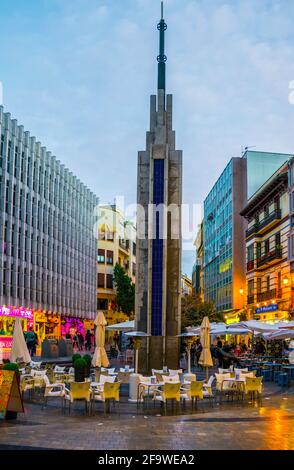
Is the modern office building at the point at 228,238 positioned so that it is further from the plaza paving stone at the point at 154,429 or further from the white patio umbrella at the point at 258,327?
the plaza paving stone at the point at 154,429

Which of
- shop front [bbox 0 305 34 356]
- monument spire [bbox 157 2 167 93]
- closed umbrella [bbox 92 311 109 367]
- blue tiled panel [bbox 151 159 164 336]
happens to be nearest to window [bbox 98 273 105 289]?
shop front [bbox 0 305 34 356]

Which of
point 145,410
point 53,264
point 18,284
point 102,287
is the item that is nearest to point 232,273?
point 53,264

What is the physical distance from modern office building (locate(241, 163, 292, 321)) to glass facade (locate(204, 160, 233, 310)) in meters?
10.0

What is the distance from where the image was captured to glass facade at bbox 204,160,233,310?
66.8 metres

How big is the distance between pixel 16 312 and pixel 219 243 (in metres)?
31.0

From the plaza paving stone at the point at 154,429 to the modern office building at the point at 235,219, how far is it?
1760 inches

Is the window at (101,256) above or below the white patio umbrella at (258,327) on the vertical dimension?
above

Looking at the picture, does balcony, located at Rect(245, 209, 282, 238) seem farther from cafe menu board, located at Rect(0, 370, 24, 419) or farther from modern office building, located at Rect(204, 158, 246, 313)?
cafe menu board, located at Rect(0, 370, 24, 419)

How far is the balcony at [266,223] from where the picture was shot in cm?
4594

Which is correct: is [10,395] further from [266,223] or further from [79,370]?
[266,223]

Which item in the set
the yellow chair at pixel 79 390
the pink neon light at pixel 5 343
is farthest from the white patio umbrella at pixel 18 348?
the pink neon light at pixel 5 343

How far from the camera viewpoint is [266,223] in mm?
49500

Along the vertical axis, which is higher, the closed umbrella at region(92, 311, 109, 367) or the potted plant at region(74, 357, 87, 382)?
the closed umbrella at region(92, 311, 109, 367)
